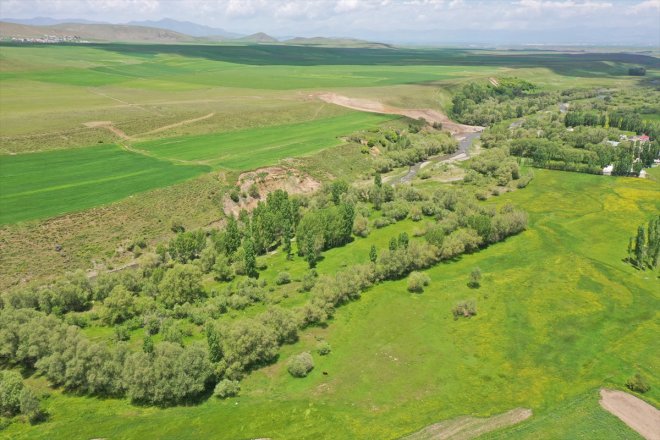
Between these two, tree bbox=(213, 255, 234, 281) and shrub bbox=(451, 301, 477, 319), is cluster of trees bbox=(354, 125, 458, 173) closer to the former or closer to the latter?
tree bbox=(213, 255, 234, 281)

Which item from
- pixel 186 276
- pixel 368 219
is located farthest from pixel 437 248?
pixel 186 276

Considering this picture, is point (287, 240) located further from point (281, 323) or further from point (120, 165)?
point (120, 165)

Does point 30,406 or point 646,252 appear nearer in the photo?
point 30,406

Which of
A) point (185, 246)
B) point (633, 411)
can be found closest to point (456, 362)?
point (633, 411)

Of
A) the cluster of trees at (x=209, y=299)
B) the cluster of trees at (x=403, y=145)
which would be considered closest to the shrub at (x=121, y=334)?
the cluster of trees at (x=209, y=299)

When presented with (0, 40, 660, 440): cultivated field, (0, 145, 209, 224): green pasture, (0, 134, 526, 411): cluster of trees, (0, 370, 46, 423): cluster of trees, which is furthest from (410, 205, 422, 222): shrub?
(0, 370, 46, 423): cluster of trees

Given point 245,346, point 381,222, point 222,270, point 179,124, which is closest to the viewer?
point 245,346

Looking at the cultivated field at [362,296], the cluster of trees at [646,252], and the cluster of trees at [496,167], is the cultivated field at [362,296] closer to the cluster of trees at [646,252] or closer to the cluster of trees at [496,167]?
the cluster of trees at [646,252]
